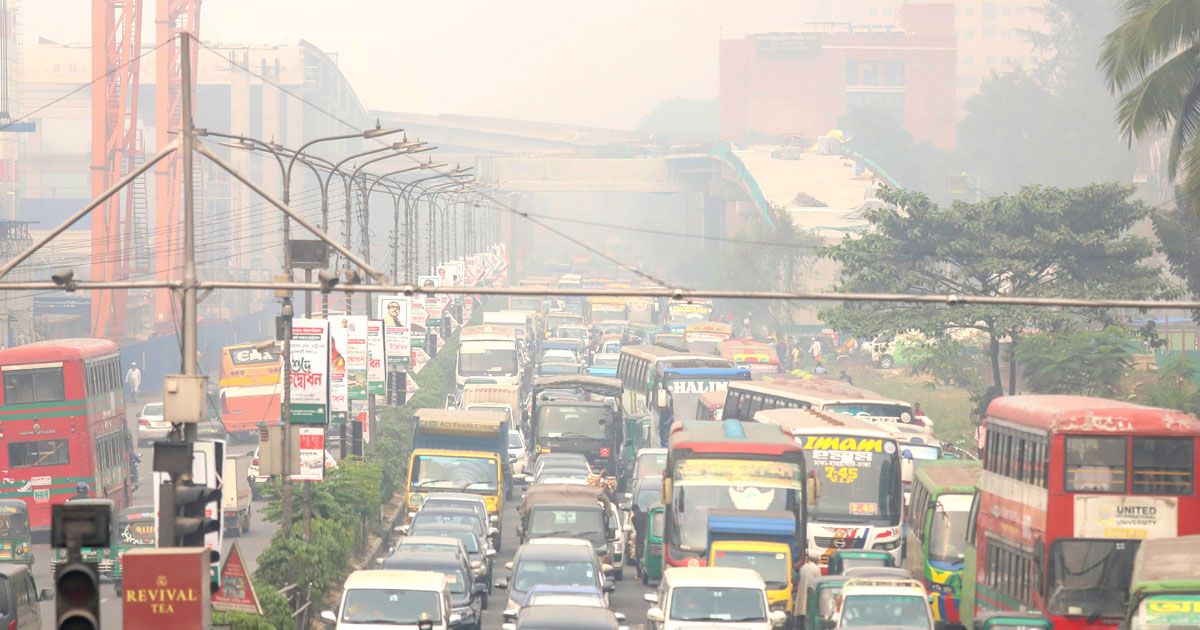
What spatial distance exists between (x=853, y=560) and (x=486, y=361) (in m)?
38.2

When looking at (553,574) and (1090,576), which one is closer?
(1090,576)

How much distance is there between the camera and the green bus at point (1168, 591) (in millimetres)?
18531

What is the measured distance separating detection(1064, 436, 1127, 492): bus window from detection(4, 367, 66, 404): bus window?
24187 mm

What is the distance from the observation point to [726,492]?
1121 inches

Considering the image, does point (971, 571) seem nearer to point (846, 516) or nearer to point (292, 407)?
point (846, 516)

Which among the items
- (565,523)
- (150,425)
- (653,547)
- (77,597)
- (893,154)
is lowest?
(150,425)

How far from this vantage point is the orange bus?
193 ft

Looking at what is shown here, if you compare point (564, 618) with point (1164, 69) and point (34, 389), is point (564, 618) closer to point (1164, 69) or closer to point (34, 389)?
point (1164, 69)

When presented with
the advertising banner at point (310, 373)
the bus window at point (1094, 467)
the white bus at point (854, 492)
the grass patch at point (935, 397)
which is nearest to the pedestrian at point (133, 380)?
the grass patch at point (935, 397)

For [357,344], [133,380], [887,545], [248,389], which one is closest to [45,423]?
[357,344]

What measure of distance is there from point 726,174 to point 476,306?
5093 cm

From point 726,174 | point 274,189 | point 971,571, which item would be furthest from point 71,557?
point 726,174

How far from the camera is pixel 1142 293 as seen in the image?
175 feet

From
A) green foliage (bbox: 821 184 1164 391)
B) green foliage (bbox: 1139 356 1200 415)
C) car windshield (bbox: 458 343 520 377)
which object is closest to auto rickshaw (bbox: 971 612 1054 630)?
green foliage (bbox: 1139 356 1200 415)
